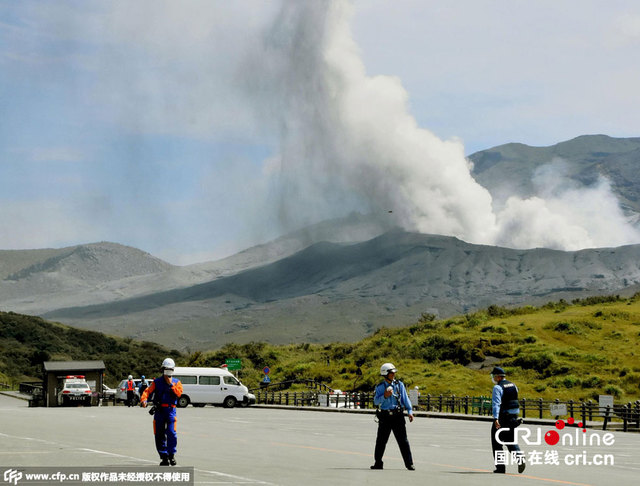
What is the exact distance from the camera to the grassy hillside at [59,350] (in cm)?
10550

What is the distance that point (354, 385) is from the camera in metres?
67.2

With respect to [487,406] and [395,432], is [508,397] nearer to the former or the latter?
[395,432]

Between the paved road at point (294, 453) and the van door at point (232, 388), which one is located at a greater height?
the van door at point (232, 388)

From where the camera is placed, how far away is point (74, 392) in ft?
171

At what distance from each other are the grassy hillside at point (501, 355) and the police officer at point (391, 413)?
41313mm

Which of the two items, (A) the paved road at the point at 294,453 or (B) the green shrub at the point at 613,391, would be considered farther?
(B) the green shrub at the point at 613,391

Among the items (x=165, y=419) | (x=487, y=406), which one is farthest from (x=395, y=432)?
(x=487, y=406)

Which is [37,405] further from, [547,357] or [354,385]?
[547,357]

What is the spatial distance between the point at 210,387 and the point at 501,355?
28501 millimetres

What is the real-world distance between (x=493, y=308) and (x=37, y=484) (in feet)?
290

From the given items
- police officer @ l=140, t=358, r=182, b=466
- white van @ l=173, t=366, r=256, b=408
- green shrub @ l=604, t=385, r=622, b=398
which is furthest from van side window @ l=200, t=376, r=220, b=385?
police officer @ l=140, t=358, r=182, b=466

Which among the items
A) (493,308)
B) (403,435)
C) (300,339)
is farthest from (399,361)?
(300,339)

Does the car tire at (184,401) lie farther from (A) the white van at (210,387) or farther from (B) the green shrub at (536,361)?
(B) the green shrub at (536,361)

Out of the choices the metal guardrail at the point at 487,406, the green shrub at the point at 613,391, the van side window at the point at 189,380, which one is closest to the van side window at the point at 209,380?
the van side window at the point at 189,380
